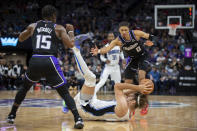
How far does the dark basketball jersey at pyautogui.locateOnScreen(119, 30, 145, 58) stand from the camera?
823 centimetres

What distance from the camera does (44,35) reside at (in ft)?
19.8

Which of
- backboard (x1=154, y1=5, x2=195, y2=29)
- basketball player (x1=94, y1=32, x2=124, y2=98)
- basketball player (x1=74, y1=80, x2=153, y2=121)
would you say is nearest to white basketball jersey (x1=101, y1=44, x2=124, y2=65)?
basketball player (x1=94, y1=32, x2=124, y2=98)

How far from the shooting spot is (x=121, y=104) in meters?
6.02

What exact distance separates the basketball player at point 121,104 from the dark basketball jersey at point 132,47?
1.71 meters

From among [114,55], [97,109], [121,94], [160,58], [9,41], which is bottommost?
[160,58]

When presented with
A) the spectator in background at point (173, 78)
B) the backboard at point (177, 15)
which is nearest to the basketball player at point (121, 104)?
the spectator in background at point (173, 78)

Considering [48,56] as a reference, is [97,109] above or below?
below

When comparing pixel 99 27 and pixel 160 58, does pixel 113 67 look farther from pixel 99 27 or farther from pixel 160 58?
pixel 99 27

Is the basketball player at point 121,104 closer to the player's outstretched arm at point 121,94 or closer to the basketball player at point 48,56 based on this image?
the player's outstretched arm at point 121,94

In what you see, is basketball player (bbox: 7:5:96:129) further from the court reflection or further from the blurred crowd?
the blurred crowd

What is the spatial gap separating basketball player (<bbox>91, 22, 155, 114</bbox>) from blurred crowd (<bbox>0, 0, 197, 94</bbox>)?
7.57 metres

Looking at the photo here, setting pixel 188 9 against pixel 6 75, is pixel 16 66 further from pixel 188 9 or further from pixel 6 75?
pixel 188 9

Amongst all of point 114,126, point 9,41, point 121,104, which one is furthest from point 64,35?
point 9,41

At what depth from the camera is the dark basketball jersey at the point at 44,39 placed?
6.05 metres
